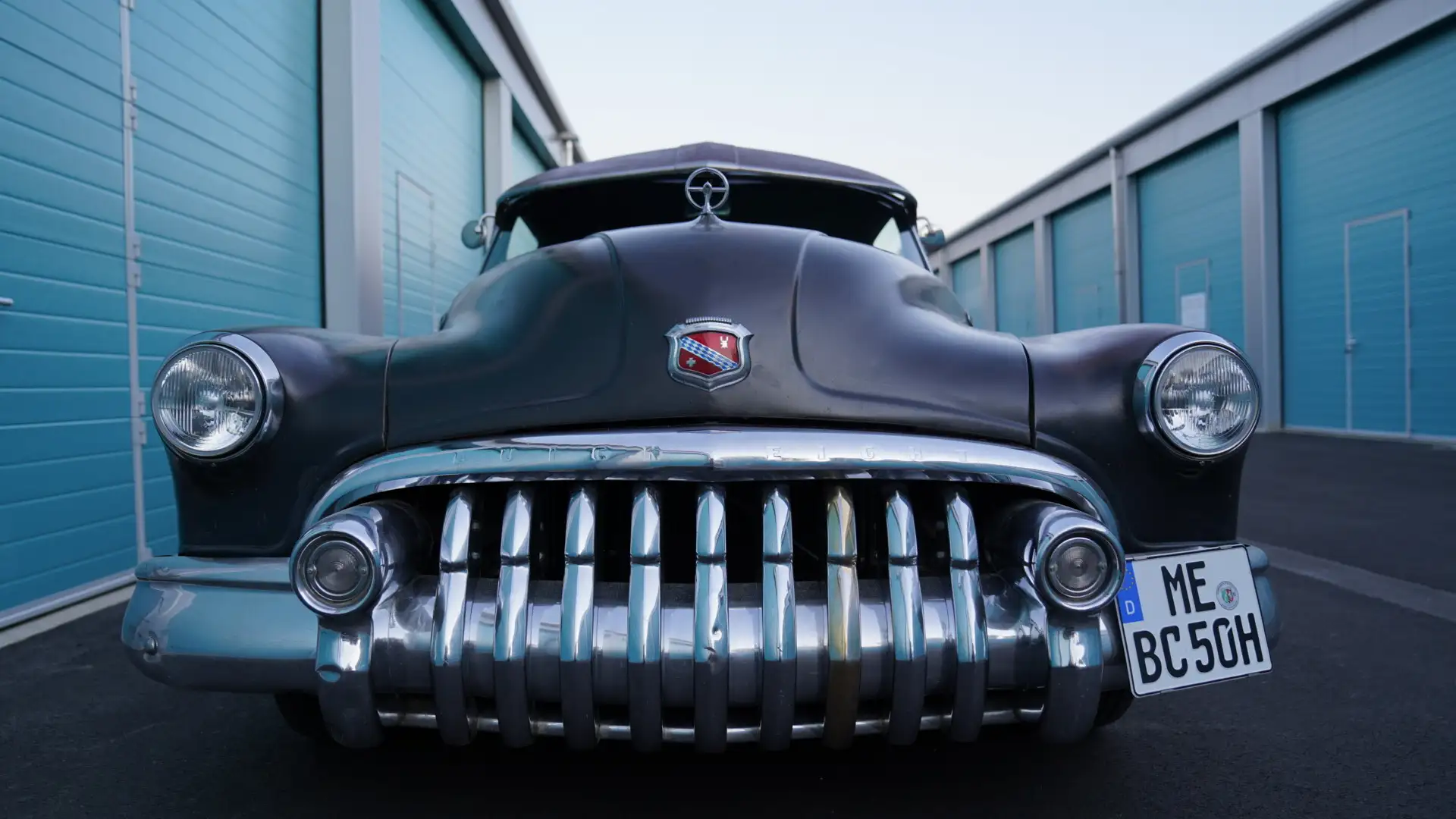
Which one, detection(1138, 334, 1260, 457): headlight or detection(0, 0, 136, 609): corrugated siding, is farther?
detection(0, 0, 136, 609): corrugated siding

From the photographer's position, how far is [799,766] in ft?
5.79

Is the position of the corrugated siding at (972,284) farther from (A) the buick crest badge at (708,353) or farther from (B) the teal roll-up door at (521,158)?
(A) the buick crest badge at (708,353)

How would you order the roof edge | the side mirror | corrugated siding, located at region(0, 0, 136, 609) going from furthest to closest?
the roof edge, corrugated siding, located at region(0, 0, 136, 609), the side mirror

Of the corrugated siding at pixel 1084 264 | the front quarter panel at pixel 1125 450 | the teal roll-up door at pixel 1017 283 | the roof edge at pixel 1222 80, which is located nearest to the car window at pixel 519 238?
the front quarter panel at pixel 1125 450

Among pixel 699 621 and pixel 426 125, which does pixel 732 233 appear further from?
pixel 426 125

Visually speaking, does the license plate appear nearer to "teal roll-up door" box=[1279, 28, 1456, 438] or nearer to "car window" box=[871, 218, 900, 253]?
"car window" box=[871, 218, 900, 253]

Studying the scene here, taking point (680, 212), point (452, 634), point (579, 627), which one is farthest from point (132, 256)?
point (579, 627)

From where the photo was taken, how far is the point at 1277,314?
36.9ft

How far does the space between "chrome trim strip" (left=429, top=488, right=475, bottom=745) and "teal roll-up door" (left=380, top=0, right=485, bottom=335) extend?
5.51 m

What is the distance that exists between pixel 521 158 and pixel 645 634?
12.0 m

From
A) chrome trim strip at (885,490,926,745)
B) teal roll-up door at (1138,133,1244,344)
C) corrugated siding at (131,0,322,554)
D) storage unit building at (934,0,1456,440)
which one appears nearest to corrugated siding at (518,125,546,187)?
corrugated siding at (131,0,322,554)

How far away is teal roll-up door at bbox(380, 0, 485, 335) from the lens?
6.92 m

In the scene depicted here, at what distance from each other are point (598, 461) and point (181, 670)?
0.80m

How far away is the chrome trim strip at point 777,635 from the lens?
50.1 inches
